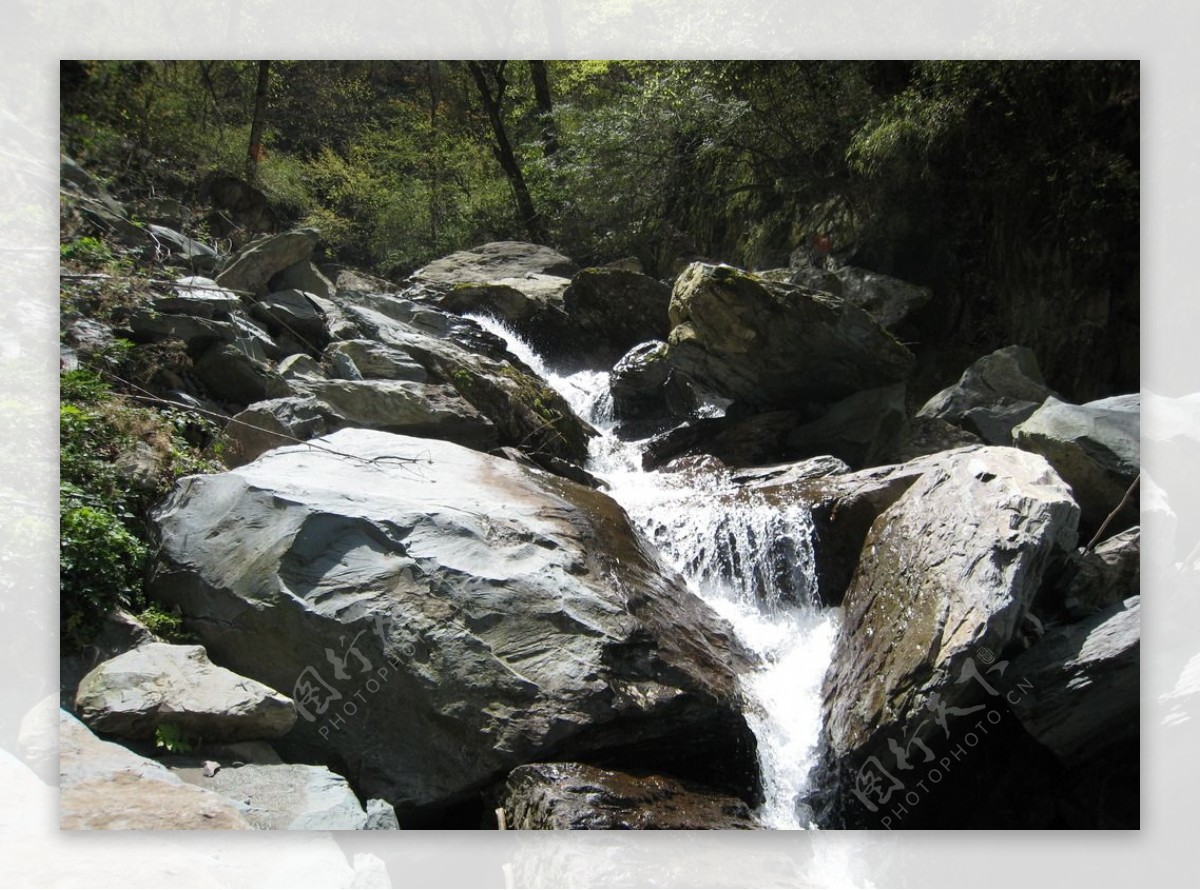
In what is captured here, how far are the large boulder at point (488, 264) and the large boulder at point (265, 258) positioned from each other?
4.14 feet

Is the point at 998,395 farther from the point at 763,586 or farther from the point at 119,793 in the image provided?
the point at 119,793

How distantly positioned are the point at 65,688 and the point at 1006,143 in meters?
5.34

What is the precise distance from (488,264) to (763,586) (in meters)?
4.41

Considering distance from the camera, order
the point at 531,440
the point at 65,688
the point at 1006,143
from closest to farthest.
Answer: the point at 65,688 → the point at 1006,143 → the point at 531,440

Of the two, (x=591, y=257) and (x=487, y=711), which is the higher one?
(x=591, y=257)

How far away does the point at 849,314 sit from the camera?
6.33 meters

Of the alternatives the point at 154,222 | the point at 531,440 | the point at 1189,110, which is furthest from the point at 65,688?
the point at 1189,110

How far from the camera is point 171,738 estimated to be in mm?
3072

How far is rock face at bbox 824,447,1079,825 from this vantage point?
11.2 ft

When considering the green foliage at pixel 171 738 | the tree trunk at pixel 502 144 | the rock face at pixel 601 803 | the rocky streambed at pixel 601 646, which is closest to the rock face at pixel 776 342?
the tree trunk at pixel 502 144

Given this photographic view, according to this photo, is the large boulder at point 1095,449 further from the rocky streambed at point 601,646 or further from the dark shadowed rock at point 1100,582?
the dark shadowed rock at point 1100,582

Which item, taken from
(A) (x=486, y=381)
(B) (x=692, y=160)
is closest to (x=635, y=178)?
(B) (x=692, y=160)

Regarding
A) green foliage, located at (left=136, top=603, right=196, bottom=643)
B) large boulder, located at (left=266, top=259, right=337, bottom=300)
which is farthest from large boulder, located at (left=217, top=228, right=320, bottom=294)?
green foliage, located at (left=136, top=603, right=196, bottom=643)

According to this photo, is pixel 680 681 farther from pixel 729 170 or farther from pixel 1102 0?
pixel 729 170
